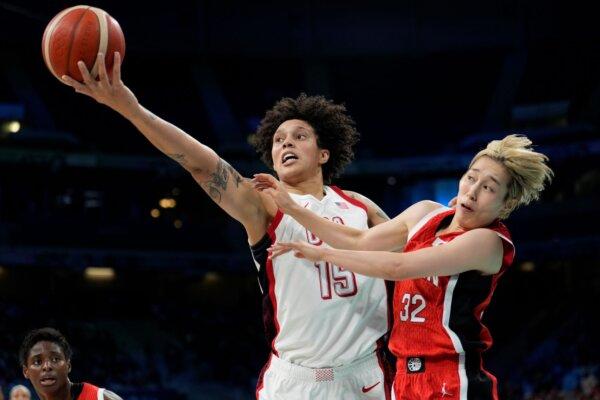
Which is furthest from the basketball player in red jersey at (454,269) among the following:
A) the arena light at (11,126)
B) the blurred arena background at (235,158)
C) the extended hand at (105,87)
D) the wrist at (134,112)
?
the arena light at (11,126)

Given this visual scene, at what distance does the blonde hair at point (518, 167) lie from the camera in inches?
164

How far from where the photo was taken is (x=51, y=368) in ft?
17.6

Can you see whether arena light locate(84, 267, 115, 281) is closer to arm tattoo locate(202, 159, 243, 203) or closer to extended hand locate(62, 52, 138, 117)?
arm tattoo locate(202, 159, 243, 203)

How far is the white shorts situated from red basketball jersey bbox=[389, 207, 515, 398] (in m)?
0.52

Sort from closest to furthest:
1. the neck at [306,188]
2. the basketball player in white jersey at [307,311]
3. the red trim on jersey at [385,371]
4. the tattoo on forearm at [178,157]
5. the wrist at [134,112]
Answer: the wrist at [134,112], the tattoo on forearm at [178,157], the basketball player in white jersey at [307,311], the red trim on jersey at [385,371], the neck at [306,188]

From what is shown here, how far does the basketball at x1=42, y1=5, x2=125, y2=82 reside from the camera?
3975 mm

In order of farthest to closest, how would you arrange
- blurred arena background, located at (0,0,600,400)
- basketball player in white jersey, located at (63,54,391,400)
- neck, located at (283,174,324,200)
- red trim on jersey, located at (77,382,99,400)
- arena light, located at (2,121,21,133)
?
arena light, located at (2,121,21,133) < blurred arena background, located at (0,0,600,400) < red trim on jersey, located at (77,382,99,400) < neck, located at (283,174,324,200) < basketball player in white jersey, located at (63,54,391,400)

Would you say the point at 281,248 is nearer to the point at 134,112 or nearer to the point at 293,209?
the point at 293,209

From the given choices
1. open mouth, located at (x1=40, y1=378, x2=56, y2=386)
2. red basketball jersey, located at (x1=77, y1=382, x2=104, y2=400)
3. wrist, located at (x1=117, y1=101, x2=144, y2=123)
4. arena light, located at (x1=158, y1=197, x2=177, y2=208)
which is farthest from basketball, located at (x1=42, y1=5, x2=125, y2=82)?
arena light, located at (x1=158, y1=197, x2=177, y2=208)

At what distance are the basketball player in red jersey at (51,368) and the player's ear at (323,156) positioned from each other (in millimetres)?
1977

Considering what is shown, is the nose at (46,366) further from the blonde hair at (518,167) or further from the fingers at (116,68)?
the blonde hair at (518,167)

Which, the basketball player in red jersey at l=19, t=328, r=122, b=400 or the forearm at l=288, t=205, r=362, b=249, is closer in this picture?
the forearm at l=288, t=205, r=362, b=249

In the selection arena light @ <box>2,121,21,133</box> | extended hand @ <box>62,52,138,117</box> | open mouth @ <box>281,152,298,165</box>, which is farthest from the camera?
arena light @ <box>2,121,21,133</box>

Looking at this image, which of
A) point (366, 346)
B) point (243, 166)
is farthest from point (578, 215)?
point (366, 346)
